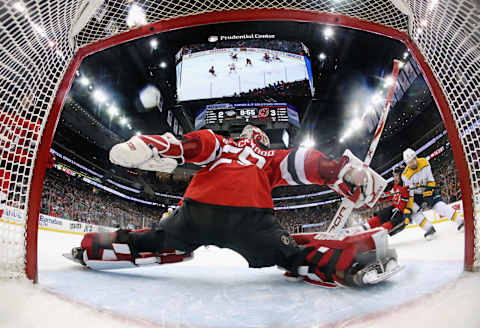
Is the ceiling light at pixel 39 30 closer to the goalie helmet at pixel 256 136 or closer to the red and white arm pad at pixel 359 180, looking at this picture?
the goalie helmet at pixel 256 136

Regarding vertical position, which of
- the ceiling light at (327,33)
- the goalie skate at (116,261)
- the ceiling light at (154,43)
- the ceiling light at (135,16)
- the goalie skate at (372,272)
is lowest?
the goalie skate at (116,261)

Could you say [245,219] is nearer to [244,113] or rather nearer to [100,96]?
[244,113]

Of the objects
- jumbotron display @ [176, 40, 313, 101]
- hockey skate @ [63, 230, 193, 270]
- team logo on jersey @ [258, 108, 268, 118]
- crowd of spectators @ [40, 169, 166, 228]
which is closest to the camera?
hockey skate @ [63, 230, 193, 270]

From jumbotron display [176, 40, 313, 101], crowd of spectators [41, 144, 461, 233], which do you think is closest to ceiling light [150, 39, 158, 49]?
jumbotron display [176, 40, 313, 101]

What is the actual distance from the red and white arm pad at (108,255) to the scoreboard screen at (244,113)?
4394 mm

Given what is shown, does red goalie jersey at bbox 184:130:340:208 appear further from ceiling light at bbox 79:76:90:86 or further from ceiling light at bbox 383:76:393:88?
ceiling light at bbox 79:76:90:86

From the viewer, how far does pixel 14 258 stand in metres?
0.77

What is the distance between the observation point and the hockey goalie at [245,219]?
0.84 metres

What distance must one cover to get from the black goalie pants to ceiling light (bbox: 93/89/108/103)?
7455 millimetres

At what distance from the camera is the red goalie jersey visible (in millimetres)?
1007

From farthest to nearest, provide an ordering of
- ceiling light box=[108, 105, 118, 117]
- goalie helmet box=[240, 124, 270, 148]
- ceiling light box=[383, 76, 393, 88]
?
ceiling light box=[108, 105, 118, 117] < ceiling light box=[383, 76, 393, 88] < goalie helmet box=[240, 124, 270, 148]

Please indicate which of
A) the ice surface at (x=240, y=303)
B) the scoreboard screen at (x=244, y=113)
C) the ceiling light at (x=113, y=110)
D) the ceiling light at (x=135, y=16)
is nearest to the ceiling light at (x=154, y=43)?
the scoreboard screen at (x=244, y=113)

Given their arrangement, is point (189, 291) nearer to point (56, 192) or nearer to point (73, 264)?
point (73, 264)

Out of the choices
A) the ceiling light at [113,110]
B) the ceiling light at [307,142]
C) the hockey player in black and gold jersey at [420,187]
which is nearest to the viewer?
the hockey player in black and gold jersey at [420,187]
